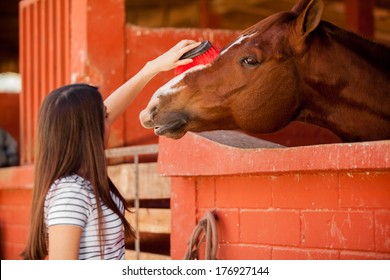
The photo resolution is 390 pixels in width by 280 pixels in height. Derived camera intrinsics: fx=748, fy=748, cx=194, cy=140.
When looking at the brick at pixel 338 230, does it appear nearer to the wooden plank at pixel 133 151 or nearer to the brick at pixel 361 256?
the brick at pixel 361 256

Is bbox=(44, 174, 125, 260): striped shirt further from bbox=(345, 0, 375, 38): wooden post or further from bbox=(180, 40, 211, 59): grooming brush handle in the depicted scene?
bbox=(345, 0, 375, 38): wooden post

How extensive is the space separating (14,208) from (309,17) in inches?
97.0

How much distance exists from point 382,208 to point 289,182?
15.2 inches

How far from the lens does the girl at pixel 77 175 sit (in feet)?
5.74

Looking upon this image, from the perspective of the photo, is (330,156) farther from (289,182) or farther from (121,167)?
(121,167)

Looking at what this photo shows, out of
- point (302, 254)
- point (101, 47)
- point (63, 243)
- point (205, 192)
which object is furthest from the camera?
point (101, 47)

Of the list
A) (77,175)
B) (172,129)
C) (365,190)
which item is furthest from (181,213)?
(77,175)

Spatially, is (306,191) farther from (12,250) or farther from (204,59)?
(12,250)

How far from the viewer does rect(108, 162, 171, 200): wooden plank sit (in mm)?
3205

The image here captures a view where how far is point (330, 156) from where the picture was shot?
2.04 metres

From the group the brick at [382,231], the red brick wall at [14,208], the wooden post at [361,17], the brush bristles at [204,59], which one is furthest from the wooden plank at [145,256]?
the wooden post at [361,17]

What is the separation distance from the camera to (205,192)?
2.64 meters

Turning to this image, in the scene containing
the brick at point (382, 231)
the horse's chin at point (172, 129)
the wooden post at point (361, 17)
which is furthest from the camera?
the wooden post at point (361, 17)
